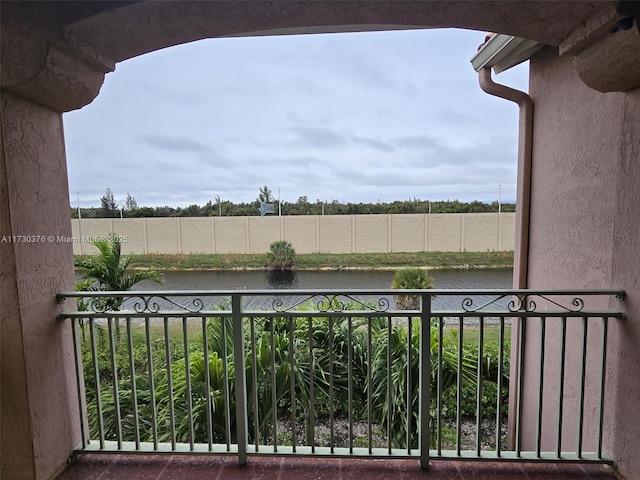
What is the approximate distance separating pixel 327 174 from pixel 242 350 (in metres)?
16.9

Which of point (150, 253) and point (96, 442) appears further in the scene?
point (150, 253)

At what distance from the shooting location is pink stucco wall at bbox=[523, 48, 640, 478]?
1.49 meters

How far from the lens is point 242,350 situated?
172cm

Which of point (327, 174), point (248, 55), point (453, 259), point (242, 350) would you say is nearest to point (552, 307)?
point (242, 350)

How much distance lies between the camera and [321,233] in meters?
6.97

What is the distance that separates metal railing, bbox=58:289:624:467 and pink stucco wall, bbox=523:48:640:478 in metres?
0.03

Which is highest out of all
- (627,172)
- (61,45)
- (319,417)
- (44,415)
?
(61,45)

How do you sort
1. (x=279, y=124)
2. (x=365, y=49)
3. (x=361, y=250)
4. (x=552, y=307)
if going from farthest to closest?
1. (x=279, y=124)
2. (x=365, y=49)
3. (x=361, y=250)
4. (x=552, y=307)

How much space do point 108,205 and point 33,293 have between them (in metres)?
4.74

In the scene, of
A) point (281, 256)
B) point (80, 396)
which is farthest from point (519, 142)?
point (281, 256)

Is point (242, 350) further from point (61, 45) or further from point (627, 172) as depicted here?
point (627, 172)

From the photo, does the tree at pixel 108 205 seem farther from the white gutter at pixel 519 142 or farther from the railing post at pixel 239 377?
the white gutter at pixel 519 142

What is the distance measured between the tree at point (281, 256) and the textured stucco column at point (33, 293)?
14.5 ft

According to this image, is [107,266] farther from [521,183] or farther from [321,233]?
[521,183]
